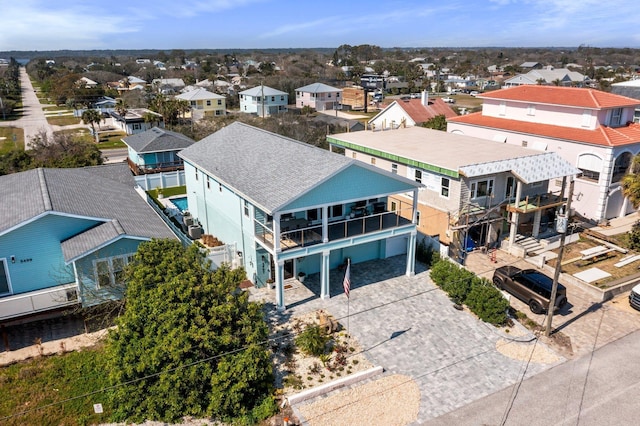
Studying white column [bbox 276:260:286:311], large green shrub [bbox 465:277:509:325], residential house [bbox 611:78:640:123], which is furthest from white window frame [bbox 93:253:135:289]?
residential house [bbox 611:78:640:123]

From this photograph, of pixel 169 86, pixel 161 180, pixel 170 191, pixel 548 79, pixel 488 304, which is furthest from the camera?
pixel 169 86

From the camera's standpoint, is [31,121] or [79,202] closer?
[79,202]

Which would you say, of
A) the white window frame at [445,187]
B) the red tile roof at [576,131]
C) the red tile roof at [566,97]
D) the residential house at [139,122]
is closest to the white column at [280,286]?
the white window frame at [445,187]

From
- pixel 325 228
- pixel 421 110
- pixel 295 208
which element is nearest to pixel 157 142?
pixel 325 228

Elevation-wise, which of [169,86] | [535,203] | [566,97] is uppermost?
[566,97]

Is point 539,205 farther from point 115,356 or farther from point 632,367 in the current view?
point 115,356

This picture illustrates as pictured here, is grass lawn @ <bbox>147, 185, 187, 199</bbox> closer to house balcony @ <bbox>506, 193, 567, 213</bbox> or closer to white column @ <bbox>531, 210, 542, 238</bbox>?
house balcony @ <bbox>506, 193, 567, 213</bbox>

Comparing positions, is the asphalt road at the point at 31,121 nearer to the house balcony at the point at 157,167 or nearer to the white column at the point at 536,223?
the house balcony at the point at 157,167

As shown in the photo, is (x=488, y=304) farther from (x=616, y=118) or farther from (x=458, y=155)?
(x=616, y=118)
